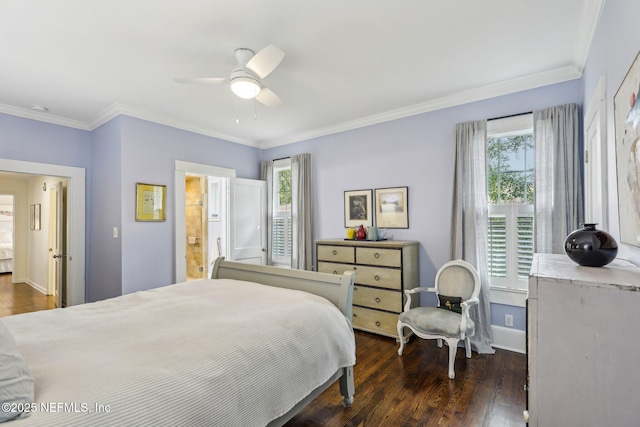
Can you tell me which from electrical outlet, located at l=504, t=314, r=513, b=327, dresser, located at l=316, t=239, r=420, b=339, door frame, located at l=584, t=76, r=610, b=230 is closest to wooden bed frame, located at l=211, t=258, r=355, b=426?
dresser, located at l=316, t=239, r=420, b=339

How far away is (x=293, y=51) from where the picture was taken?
2389 millimetres

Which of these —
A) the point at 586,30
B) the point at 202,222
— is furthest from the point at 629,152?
the point at 202,222

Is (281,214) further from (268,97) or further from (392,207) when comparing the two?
(268,97)

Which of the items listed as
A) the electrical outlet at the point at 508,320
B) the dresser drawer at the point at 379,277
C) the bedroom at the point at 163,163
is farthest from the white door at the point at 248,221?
the electrical outlet at the point at 508,320

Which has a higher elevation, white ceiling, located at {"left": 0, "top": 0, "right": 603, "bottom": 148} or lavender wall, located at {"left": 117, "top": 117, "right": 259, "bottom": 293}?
white ceiling, located at {"left": 0, "top": 0, "right": 603, "bottom": 148}

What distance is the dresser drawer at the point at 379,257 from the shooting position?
3.26 m

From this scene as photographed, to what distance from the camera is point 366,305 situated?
349 cm

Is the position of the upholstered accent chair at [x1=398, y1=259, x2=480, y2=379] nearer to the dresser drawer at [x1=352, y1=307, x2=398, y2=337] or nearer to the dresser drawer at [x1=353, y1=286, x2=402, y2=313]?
the dresser drawer at [x1=353, y1=286, x2=402, y2=313]

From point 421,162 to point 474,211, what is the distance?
2.80 feet

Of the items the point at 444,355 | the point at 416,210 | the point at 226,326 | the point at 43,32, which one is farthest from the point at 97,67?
the point at 444,355

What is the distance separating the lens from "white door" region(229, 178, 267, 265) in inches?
181

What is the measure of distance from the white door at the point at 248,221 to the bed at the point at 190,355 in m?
2.32

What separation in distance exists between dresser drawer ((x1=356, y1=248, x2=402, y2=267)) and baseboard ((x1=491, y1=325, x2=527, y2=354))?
1.19 metres

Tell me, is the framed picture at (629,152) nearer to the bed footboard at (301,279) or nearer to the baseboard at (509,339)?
the bed footboard at (301,279)
